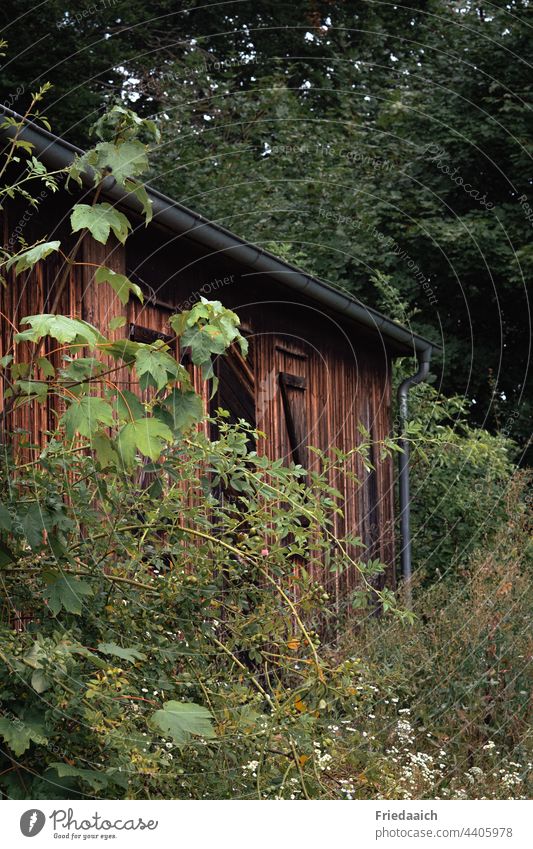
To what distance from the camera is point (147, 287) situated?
7715mm

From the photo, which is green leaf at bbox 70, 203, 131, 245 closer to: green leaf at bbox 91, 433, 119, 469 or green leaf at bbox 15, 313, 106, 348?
green leaf at bbox 15, 313, 106, 348

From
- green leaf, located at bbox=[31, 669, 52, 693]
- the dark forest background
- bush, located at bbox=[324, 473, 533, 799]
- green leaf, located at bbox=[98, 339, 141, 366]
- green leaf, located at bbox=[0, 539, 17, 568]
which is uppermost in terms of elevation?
the dark forest background

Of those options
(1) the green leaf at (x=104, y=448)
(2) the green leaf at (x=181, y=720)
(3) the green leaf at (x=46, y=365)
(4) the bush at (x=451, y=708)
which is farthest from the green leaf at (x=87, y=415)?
(4) the bush at (x=451, y=708)

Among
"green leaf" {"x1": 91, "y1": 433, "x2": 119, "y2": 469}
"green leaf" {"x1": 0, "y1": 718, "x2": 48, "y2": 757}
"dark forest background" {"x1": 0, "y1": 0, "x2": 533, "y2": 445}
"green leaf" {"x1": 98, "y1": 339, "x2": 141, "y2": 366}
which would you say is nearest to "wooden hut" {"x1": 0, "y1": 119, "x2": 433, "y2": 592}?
"green leaf" {"x1": 98, "y1": 339, "x2": 141, "y2": 366}

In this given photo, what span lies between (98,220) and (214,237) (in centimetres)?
340

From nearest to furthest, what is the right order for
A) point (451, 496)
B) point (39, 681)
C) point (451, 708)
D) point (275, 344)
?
point (39, 681), point (451, 708), point (275, 344), point (451, 496)

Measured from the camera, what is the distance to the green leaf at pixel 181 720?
406 cm

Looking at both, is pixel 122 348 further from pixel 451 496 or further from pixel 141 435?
pixel 451 496

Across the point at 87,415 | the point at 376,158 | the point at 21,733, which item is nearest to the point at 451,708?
the point at 21,733

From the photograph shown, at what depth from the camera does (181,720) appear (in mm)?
4105

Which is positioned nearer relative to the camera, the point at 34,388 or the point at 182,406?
the point at 182,406

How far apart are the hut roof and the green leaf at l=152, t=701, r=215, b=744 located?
2572mm

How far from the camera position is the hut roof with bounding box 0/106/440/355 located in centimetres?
586

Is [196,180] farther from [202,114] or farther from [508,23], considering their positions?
[508,23]
